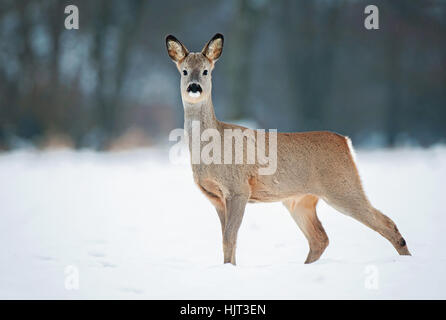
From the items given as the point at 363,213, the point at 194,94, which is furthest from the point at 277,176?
the point at 194,94

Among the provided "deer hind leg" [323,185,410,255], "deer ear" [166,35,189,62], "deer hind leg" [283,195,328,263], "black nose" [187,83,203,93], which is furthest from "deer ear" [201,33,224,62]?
"deer hind leg" [323,185,410,255]

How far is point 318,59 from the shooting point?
→ 22.8 m

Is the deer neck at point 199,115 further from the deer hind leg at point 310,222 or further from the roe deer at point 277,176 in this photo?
the deer hind leg at point 310,222

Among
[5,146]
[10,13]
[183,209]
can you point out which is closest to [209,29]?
[10,13]

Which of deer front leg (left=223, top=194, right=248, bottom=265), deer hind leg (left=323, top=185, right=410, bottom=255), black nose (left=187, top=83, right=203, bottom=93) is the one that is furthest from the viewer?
deer hind leg (left=323, top=185, right=410, bottom=255)

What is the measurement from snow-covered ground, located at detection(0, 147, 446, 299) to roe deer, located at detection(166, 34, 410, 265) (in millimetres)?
475

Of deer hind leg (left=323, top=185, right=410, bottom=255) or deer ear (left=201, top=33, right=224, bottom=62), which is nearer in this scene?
deer hind leg (left=323, top=185, right=410, bottom=255)

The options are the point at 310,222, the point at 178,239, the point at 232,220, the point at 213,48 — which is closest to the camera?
the point at 232,220

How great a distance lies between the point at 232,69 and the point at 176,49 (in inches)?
438

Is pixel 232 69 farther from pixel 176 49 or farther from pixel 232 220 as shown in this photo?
pixel 232 220

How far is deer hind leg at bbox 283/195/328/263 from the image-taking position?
656 cm

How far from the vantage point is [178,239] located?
26.2 ft

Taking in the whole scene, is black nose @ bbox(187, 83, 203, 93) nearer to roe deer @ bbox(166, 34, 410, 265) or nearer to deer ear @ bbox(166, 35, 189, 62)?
roe deer @ bbox(166, 34, 410, 265)
